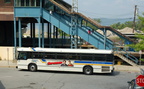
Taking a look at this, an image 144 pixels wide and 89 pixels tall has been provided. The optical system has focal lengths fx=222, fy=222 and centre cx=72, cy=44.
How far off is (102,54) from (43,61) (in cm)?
579

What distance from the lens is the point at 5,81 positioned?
1734 centimetres

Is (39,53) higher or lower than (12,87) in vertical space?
higher

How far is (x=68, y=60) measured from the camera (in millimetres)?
21250

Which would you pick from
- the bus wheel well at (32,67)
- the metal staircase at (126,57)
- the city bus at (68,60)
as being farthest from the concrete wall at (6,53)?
the metal staircase at (126,57)

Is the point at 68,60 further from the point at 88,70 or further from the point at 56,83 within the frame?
the point at 56,83

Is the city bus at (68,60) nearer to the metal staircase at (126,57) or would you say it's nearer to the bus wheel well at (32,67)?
the bus wheel well at (32,67)

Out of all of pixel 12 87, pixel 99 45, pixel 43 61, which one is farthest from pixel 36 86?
pixel 99 45

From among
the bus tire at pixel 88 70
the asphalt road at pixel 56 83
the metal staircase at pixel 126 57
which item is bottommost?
the asphalt road at pixel 56 83

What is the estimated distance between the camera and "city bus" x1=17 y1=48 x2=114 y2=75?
20670 millimetres

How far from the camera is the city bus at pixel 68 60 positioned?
20670 mm

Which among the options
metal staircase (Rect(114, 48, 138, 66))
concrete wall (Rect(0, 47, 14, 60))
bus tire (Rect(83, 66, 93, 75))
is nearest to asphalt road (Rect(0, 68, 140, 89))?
bus tire (Rect(83, 66, 93, 75))

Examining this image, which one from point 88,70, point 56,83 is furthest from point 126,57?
point 56,83

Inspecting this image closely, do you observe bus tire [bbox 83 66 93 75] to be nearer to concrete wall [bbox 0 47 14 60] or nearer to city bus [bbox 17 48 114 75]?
city bus [bbox 17 48 114 75]

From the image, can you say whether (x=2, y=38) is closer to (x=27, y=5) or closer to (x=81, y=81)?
(x=27, y=5)
